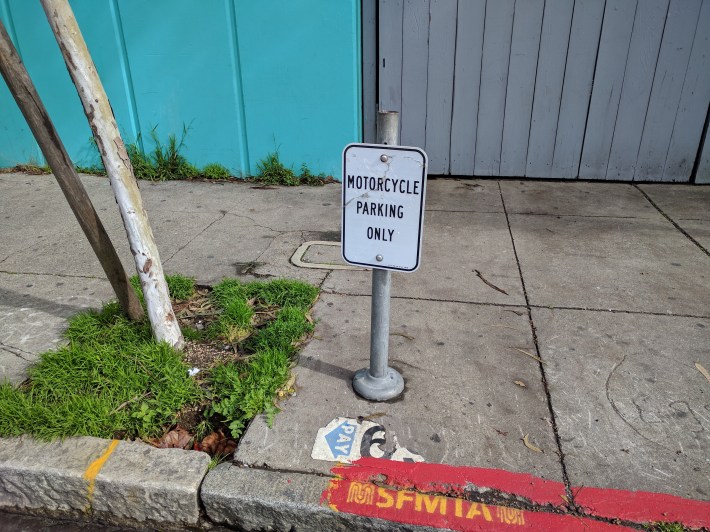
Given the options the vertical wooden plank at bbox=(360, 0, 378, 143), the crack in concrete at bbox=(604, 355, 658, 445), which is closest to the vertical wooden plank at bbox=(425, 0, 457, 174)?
the vertical wooden plank at bbox=(360, 0, 378, 143)

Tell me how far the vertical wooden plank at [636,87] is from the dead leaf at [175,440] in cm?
500

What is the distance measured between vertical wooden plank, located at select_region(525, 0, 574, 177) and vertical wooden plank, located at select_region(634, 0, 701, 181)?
0.90 metres

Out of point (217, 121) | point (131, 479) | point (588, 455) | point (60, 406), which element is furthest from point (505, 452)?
point (217, 121)

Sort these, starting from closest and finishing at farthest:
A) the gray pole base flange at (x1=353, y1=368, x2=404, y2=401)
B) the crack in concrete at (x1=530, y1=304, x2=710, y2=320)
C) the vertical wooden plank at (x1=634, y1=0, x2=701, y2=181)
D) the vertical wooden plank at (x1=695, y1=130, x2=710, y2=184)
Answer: the gray pole base flange at (x1=353, y1=368, x2=404, y2=401) < the crack in concrete at (x1=530, y1=304, x2=710, y2=320) < the vertical wooden plank at (x1=634, y1=0, x2=701, y2=181) < the vertical wooden plank at (x1=695, y1=130, x2=710, y2=184)

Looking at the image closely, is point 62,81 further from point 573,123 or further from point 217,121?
point 573,123

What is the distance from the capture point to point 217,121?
18.4 ft

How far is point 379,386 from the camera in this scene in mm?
2365

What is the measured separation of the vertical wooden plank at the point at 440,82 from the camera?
198 inches

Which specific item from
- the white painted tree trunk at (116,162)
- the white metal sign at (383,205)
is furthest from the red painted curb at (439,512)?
the white painted tree trunk at (116,162)

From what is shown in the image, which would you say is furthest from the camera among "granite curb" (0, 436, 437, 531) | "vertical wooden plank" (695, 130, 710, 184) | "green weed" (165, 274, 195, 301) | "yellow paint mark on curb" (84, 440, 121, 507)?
"vertical wooden plank" (695, 130, 710, 184)

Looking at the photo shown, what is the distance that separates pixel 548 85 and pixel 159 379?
4.61 metres

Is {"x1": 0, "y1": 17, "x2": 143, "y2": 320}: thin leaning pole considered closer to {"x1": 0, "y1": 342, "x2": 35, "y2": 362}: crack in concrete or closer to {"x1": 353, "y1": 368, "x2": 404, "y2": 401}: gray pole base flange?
{"x1": 0, "y1": 342, "x2": 35, "y2": 362}: crack in concrete

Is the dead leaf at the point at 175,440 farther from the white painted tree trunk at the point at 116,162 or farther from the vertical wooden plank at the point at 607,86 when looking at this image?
the vertical wooden plank at the point at 607,86

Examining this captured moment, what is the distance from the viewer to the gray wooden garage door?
16.0 feet
